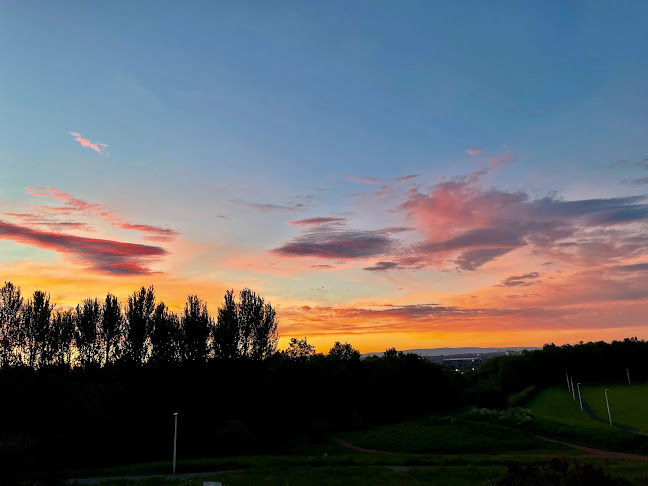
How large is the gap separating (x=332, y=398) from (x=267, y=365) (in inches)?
1012

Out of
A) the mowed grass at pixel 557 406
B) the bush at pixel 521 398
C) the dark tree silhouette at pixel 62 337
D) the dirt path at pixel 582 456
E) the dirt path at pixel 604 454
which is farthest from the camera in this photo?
the bush at pixel 521 398

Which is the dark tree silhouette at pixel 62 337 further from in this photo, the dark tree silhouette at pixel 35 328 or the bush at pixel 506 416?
the bush at pixel 506 416

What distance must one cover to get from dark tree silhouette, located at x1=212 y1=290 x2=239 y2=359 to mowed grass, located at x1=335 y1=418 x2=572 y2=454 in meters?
21.8

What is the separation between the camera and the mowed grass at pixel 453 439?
57.1 metres

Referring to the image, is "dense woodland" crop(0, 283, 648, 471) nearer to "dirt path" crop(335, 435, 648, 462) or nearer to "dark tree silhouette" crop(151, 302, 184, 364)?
"dark tree silhouette" crop(151, 302, 184, 364)

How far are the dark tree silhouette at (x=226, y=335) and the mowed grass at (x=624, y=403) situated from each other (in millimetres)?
64004

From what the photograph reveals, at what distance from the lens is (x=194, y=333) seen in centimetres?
7488

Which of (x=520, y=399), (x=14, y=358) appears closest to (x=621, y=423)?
(x=520, y=399)

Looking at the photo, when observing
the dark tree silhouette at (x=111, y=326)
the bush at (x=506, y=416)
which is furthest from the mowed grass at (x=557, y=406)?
the dark tree silhouette at (x=111, y=326)

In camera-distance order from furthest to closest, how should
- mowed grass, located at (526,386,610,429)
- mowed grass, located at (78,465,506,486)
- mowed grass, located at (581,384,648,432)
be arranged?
mowed grass, located at (526,386,610,429) → mowed grass, located at (581,384,648,432) → mowed grass, located at (78,465,506,486)

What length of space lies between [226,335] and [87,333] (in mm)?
19710

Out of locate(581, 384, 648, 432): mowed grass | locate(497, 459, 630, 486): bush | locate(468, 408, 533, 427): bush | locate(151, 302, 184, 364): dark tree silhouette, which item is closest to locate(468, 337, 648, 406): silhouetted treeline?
locate(581, 384, 648, 432): mowed grass

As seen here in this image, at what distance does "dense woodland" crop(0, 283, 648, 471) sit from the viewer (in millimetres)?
57156

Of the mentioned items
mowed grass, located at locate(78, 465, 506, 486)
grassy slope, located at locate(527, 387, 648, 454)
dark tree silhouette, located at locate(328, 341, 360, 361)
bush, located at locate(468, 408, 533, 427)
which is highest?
dark tree silhouette, located at locate(328, 341, 360, 361)
